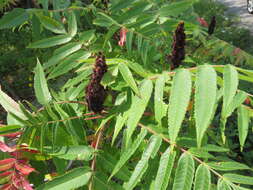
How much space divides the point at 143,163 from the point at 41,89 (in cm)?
58

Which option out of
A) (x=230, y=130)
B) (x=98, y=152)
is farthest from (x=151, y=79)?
(x=230, y=130)

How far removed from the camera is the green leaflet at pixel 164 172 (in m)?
1.02

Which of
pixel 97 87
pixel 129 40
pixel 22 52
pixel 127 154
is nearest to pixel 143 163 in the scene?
pixel 127 154

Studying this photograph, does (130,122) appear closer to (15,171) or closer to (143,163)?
(143,163)

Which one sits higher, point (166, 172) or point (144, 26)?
point (144, 26)

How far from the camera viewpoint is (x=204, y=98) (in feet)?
2.99

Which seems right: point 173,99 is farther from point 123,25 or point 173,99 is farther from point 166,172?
point 123,25

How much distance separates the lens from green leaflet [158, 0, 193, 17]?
1635 mm

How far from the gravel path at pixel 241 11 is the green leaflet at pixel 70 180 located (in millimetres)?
8975

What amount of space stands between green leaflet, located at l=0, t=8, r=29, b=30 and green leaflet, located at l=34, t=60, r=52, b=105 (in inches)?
22.1

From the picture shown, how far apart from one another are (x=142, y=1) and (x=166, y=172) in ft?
3.58

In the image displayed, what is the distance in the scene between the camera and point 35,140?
126 cm

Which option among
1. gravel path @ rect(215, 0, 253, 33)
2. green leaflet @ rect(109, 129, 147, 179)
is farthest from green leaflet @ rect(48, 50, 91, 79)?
gravel path @ rect(215, 0, 253, 33)

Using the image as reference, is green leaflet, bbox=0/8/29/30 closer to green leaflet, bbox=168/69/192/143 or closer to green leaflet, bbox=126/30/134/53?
green leaflet, bbox=126/30/134/53
